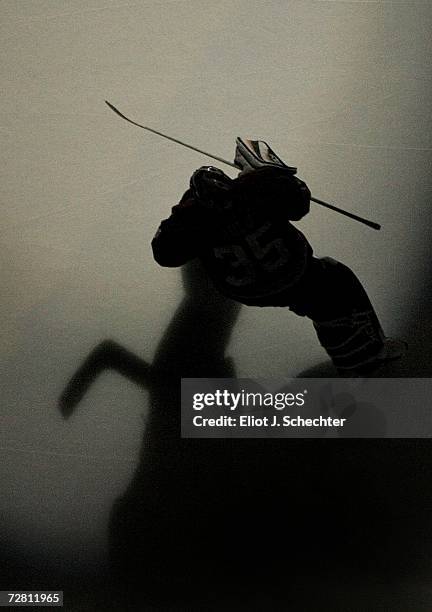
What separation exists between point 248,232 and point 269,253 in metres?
0.05

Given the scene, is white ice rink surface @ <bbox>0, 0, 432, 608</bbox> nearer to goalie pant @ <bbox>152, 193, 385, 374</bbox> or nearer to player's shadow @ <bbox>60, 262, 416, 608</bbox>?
goalie pant @ <bbox>152, 193, 385, 374</bbox>

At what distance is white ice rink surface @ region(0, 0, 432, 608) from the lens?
56.3 inches

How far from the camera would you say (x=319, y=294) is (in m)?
1.42

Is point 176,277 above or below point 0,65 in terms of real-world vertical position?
below

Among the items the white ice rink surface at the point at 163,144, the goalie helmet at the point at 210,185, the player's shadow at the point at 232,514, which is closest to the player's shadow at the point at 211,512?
the player's shadow at the point at 232,514

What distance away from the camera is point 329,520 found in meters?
1.42

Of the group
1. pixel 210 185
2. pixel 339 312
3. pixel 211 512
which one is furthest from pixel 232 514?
pixel 210 185

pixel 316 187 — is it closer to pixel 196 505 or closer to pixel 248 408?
pixel 248 408

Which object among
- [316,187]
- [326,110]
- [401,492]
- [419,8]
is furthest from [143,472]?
[419,8]

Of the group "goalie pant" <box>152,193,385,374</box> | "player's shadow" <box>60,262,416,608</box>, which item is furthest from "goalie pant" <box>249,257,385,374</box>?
"player's shadow" <box>60,262,416,608</box>

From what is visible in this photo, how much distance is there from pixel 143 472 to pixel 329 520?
32 centimetres

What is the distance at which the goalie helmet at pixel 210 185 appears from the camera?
55.6 inches

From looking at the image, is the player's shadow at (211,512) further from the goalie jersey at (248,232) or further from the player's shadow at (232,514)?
the goalie jersey at (248,232)

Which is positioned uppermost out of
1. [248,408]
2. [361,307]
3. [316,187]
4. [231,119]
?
[231,119]
